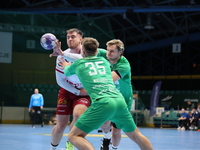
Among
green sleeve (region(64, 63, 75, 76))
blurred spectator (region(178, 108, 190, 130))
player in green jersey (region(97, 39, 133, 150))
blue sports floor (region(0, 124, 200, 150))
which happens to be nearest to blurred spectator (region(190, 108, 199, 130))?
blurred spectator (region(178, 108, 190, 130))

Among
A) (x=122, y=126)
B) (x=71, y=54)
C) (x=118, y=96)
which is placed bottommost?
(x=122, y=126)

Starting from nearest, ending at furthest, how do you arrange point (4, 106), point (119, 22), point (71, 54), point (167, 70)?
1. point (71, 54)
2. point (4, 106)
3. point (119, 22)
4. point (167, 70)

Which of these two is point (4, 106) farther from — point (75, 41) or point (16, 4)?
point (75, 41)

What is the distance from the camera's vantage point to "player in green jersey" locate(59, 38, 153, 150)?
4891mm

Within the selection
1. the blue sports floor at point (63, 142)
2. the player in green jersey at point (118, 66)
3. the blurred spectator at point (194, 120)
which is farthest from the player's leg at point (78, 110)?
the blurred spectator at point (194, 120)

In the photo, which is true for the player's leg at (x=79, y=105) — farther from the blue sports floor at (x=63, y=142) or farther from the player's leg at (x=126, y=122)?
the blue sports floor at (x=63, y=142)

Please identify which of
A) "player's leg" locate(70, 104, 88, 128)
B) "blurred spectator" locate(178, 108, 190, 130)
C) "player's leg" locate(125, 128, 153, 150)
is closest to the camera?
"player's leg" locate(125, 128, 153, 150)

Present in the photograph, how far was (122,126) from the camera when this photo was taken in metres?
5.39

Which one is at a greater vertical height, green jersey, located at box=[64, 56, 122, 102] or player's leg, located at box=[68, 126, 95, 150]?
green jersey, located at box=[64, 56, 122, 102]

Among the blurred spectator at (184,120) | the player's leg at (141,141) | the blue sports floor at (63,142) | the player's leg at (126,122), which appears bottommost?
the blurred spectator at (184,120)

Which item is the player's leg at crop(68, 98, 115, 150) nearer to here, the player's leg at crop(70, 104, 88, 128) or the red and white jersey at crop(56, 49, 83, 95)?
the player's leg at crop(70, 104, 88, 128)

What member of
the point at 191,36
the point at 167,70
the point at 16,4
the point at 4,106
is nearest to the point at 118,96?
the point at 4,106

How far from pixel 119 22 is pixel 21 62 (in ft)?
45.9

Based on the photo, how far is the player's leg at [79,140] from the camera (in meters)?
4.93
